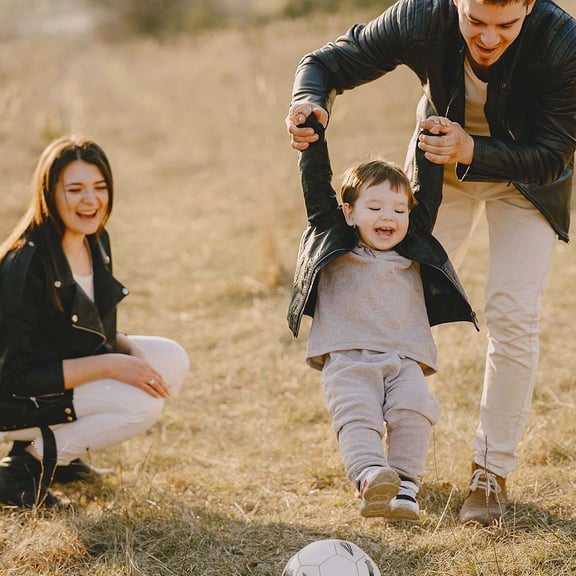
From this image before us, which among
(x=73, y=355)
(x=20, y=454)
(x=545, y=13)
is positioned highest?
(x=545, y=13)

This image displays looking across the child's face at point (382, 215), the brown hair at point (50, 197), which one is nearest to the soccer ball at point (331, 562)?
the child's face at point (382, 215)

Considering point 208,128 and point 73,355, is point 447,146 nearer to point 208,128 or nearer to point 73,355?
point 73,355

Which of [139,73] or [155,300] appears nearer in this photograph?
[155,300]

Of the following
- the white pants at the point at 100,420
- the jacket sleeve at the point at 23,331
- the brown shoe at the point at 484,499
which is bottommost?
the brown shoe at the point at 484,499

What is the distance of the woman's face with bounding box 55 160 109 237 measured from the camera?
383 cm

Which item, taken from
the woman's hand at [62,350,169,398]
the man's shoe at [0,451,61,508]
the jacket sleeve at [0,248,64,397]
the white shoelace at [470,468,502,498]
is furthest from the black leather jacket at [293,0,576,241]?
the man's shoe at [0,451,61,508]

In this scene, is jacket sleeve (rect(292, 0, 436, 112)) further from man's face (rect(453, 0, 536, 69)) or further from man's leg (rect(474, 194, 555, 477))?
man's leg (rect(474, 194, 555, 477))

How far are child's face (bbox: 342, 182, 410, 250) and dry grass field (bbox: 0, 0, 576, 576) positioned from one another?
123cm

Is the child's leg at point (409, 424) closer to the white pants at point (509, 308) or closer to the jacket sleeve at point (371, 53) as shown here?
the white pants at point (509, 308)

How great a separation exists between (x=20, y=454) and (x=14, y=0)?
38048mm

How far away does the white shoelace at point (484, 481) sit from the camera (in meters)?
3.56

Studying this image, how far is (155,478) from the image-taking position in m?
4.17

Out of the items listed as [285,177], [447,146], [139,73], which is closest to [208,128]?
[139,73]

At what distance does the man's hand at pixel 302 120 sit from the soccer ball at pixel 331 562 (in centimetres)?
145
